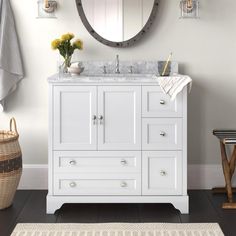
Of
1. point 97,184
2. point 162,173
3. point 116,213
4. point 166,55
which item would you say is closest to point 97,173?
point 97,184

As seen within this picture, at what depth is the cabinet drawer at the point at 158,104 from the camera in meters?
3.71

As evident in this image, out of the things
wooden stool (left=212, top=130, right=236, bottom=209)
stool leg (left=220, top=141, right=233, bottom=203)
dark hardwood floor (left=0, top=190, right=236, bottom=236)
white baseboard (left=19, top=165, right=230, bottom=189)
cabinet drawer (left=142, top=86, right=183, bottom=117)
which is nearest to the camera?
dark hardwood floor (left=0, top=190, right=236, bottom=236)

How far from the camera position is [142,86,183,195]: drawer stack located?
3.72m

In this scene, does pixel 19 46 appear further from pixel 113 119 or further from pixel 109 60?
pixel 113 119

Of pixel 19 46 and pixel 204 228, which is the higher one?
pixel 19 46

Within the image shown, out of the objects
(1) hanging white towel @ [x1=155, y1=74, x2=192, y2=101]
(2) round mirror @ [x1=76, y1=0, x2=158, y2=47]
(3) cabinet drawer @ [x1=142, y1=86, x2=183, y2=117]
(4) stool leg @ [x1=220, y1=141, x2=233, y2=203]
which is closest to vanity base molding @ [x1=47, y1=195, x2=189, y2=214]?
(4) stool leg @ [x1=220, y1=141, x2=233, y2=203]

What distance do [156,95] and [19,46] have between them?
1200mm

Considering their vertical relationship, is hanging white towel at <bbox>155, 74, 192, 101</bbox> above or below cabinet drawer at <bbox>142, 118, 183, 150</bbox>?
above

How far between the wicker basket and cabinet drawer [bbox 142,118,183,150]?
875mm

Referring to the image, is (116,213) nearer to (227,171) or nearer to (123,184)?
(123,184)

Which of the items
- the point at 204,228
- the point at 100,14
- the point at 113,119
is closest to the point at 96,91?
the point at 113,119

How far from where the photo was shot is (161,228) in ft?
11.2

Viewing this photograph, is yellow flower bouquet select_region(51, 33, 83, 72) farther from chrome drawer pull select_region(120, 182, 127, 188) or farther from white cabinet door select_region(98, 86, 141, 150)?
chrome drawer pull select_region(120, 182, 127, 188)

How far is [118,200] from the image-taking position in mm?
3777
